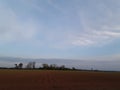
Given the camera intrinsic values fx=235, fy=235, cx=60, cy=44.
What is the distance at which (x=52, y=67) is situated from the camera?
5335 inches

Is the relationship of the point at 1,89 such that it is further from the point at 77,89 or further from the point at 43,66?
the point at 43,66

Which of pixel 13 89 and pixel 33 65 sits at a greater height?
pixel 33 65

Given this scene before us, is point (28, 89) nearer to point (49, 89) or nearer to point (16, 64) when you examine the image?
point (49, 89)

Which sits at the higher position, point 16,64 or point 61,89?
point 16,64

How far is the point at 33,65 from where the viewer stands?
142 m

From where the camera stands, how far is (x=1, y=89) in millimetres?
19609

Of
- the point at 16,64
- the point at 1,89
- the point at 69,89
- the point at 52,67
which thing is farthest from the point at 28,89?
the point at 16,64

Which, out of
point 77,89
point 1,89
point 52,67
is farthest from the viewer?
point 52,67

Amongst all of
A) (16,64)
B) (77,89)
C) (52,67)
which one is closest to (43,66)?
(52,67)

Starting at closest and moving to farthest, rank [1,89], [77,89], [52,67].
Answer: [1,89], [77,89], [52,67]

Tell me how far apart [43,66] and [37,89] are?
116m

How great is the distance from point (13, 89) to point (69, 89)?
489 cm

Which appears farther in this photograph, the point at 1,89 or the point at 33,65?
the point at 33,65

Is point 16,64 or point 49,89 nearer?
point 49,89
